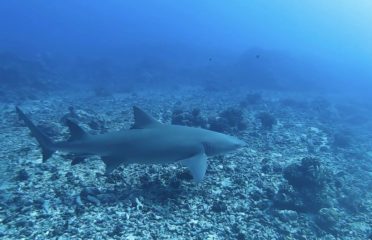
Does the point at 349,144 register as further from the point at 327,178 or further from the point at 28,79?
the point at 28,79

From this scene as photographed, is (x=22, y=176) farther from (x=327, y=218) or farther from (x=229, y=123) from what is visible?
(x=229, y=123)

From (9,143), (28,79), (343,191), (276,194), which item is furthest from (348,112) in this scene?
(28,79)

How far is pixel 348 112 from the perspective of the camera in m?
26.8

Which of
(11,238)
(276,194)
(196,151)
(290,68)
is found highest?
(290,68)

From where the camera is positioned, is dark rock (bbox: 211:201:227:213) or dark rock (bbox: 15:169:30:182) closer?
dark rock (bbox: 211:201:227:213)

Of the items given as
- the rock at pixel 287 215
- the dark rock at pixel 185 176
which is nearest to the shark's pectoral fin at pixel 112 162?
the dark rock at pixel 185 176

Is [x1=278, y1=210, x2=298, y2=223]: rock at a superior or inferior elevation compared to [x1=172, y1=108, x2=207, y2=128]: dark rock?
inferior

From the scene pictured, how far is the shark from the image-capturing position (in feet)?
24.8

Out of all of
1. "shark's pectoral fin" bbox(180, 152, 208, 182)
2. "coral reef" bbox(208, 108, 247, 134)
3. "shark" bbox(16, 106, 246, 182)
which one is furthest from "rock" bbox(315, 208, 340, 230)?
"coral reef" bbox(208, 108, 247, 134)

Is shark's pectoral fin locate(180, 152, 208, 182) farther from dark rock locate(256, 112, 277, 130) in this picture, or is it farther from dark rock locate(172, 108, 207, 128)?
dark rock locate(256, 112, 277, 130)

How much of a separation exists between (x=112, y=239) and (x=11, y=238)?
1945 mm

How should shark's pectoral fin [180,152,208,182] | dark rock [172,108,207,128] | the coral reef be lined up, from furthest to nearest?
dark rock [172,108,207,128] < the coral reef < shark's pectoral fin [180,152,208,182]

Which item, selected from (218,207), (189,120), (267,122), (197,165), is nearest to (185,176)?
(218,207)

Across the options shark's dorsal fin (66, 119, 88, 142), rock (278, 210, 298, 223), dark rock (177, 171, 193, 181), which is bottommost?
rock (278, 210, 298, 223)
